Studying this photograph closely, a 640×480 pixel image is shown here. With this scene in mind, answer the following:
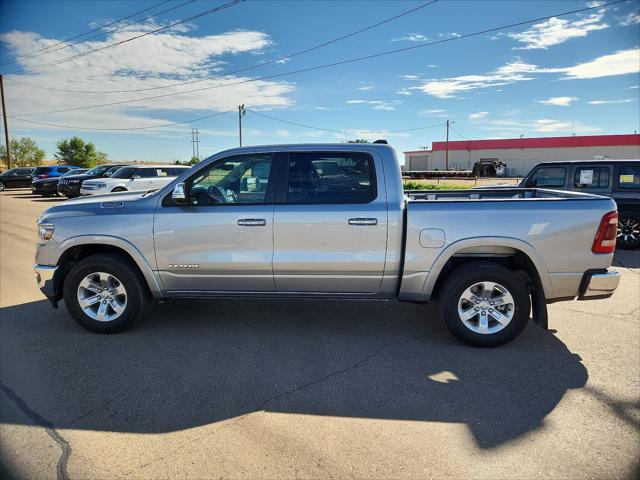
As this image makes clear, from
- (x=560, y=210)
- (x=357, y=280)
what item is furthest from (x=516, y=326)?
(x=357, y=280)

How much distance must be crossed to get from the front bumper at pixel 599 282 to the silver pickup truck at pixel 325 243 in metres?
0.01

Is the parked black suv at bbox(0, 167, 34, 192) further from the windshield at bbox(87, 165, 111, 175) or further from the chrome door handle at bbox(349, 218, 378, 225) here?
the chrome door handle at bbox(349, 218, 378, 225)

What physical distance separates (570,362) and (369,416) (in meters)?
2.17

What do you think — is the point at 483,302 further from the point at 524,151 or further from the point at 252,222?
the point at 524,151

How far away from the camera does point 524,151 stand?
211ft

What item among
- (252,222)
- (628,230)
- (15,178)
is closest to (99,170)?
(15,178)

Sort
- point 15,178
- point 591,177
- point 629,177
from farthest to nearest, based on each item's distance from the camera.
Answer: point 15,178 → point 591,177 → point 629,177

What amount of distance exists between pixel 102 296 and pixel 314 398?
272cm

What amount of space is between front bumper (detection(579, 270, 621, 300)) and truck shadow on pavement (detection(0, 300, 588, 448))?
0.64 m

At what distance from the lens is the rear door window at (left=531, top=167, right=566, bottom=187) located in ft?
31.8

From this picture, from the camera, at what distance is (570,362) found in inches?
166

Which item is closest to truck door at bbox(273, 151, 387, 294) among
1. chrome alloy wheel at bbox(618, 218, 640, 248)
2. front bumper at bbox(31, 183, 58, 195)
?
chrome alloy wheel at bbox(618, 218, 640, 248)

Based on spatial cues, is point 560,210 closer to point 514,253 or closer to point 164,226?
point 514,253

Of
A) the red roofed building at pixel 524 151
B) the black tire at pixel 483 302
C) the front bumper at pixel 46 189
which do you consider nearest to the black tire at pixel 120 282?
the black tire at pixel 483 302
